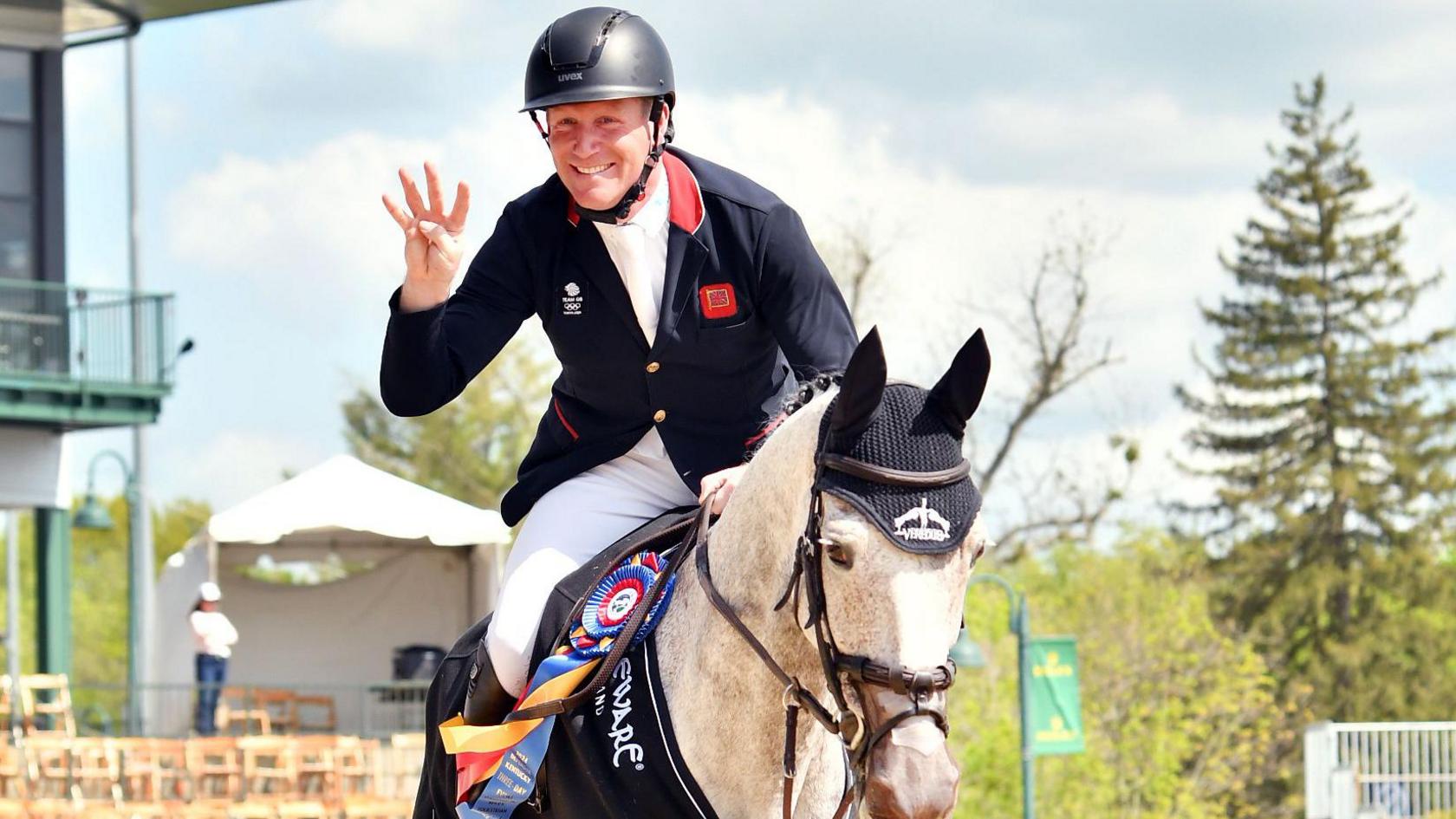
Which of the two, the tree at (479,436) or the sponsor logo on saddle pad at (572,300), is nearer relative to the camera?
the sponsor logo on saddle pad at (572,300)

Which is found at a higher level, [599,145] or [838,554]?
[599,145]

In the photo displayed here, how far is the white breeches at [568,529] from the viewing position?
14.6 ft

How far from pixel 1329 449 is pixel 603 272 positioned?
45502 mm

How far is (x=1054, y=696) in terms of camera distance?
17594mm

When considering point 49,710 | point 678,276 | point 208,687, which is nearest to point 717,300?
point 678,276

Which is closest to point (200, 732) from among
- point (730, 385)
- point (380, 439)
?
point (730, 385)

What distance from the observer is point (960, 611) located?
11.6 ft

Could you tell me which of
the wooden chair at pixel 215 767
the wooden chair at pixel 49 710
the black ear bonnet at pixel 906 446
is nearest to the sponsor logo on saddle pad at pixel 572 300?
the black ear bonnet at pixel 906 446

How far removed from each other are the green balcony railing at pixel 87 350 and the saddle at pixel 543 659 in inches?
908

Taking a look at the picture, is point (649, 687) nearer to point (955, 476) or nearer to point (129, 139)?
point (955, 476)

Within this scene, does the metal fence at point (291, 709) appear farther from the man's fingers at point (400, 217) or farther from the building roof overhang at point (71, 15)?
the man's fingers at point (400, 217)

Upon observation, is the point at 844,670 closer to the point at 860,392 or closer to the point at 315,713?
the point at 860,392

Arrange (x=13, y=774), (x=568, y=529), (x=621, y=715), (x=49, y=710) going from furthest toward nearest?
1. (x=49, y=710)
2. (x=13, y=774)
3. (x=568, y=529)
4. (x=621, y=715)

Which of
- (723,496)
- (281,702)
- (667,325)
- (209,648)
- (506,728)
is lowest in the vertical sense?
(281,702)
